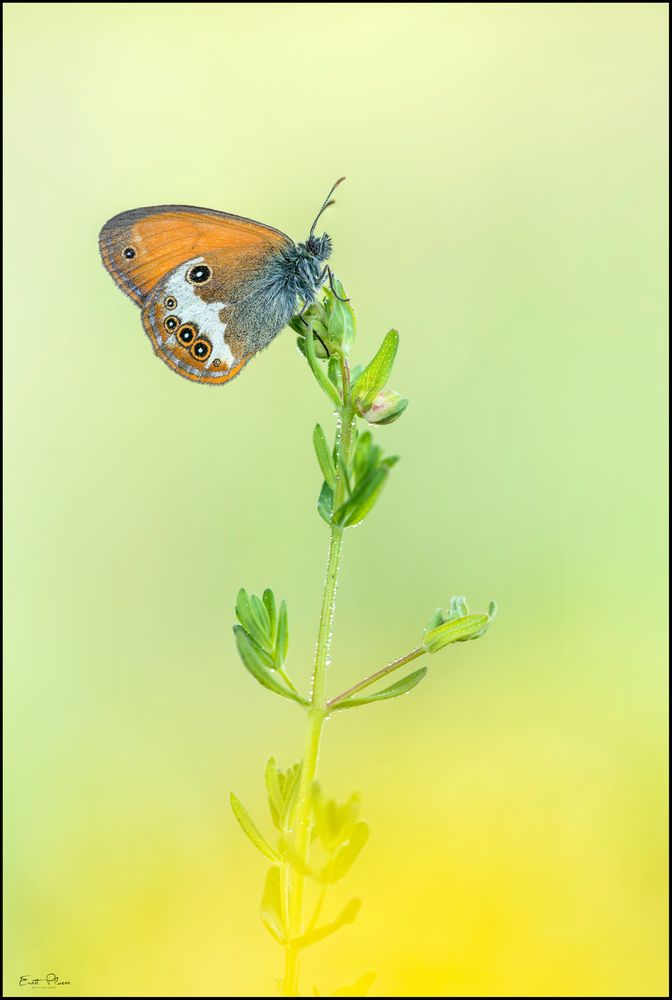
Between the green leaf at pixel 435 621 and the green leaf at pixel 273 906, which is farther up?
the green leaf at pixel 435 621

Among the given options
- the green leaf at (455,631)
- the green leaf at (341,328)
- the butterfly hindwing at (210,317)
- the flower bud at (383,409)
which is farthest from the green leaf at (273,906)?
the butterfly hindwing at (210,317)

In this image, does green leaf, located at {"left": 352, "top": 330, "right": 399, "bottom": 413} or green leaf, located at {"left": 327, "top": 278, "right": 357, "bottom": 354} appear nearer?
green leaf, located at {"left": 352, "top": 330, "right": 399, "bottom": 413}

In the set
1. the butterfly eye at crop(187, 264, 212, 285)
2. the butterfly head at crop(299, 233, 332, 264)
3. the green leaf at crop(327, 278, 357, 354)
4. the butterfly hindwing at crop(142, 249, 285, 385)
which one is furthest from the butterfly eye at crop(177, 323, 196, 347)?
the green leaf at crop(327, 278, 357, 354)

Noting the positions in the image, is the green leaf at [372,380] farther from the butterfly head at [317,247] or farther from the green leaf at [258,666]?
the butterfly head at [317,247]

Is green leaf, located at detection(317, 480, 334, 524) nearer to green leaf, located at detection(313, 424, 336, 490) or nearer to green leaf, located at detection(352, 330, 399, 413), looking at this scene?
green leaf, located at detection(313, 424, 336, 490)

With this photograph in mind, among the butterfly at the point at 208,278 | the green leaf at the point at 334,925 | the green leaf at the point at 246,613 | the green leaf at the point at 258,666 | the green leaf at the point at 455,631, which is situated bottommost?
the green leaf at the point at 334,925

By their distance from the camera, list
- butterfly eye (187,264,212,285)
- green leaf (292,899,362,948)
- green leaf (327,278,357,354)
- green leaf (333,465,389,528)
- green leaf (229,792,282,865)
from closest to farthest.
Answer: green leaf (292,899,362,948)
green leaf (333,465,389,528)
green leaf (229,792,282,865)
green leaf (327,278,357,354)
butterfly eye (187,264,212,285)

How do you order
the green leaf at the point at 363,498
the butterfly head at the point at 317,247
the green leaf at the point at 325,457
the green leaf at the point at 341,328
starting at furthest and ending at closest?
the butterfly head at the point at 317,247 < the green leaf at the point at 341,328 < the green leaf at the point at 325,457 < the green leaf at the point at 363,498

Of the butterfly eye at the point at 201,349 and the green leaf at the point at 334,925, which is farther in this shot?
the butterfly eye at the point at 201,349

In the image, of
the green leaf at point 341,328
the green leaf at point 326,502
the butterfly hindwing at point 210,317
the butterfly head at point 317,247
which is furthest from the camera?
the butterfly head at point 317,247
